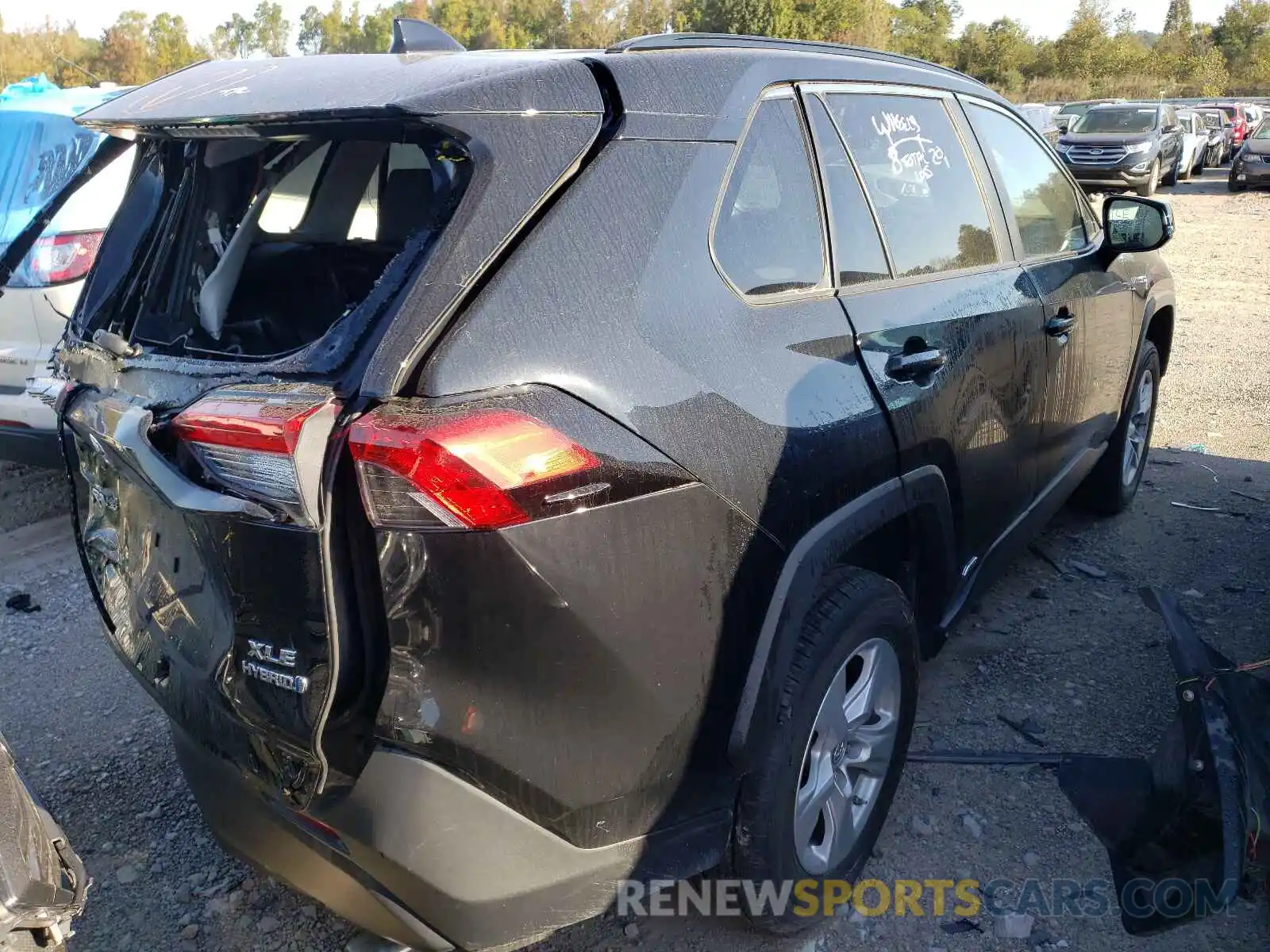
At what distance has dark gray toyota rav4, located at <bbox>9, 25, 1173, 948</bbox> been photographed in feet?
5.47

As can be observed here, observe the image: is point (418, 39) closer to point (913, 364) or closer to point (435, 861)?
point (913, 364)

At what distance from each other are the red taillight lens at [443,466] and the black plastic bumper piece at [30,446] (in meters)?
3.86

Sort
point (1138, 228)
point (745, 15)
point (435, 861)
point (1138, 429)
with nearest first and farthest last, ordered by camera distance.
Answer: point (435, 861) < point (1138, 228) < point (1138, 429) < point (745, 15)

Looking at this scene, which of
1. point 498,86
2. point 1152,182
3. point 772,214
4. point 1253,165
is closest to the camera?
point 498,86

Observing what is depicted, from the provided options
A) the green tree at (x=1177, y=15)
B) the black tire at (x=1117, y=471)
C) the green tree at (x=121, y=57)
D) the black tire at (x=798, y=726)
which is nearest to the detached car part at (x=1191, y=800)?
the black tire at (x=798, y=726)

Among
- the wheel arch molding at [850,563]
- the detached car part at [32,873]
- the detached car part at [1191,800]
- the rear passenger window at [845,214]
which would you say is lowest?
the detached car part at [1191,800]

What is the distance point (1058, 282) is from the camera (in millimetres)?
3521

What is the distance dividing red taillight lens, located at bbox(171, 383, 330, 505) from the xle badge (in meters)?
0.27

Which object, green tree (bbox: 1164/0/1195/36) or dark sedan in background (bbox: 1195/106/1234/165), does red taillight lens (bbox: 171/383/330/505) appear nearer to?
dark sedan in background (bbox: 1195/106/1234/165)

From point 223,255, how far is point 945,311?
1859mm

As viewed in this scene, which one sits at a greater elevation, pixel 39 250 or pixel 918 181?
pixel 918 181

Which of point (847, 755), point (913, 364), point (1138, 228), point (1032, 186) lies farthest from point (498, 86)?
point (1138, 228)

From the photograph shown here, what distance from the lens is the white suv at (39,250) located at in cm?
482

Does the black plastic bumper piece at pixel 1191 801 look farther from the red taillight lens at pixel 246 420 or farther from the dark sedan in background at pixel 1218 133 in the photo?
the dark sedan in background at pixel 1218 133
